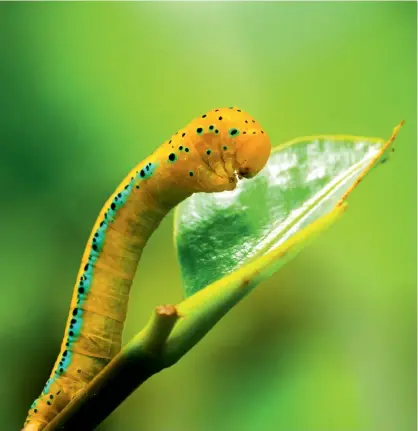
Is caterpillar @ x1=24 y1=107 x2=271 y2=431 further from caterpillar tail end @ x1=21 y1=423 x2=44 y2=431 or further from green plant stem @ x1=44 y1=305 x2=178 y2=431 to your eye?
green plant stem @ x1=44 y1=305 x2=178 y2=431

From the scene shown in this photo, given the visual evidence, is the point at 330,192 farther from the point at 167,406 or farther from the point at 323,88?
the point at 323,88

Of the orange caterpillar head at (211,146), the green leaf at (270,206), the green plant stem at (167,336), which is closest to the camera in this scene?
the green plant stem at (167,336)

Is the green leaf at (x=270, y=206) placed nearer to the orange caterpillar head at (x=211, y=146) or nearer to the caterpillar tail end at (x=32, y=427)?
the orange caterpillar head at (x=211, y=146)

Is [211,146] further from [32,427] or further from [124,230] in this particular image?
[32,427]

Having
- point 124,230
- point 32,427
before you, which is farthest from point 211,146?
point 32,427

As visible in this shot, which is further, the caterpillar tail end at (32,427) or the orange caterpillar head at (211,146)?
the orange caterpillar head at (211,146)

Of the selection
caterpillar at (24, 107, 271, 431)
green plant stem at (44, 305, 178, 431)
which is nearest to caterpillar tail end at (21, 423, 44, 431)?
caterpillar at (24, 107, 271, 431)

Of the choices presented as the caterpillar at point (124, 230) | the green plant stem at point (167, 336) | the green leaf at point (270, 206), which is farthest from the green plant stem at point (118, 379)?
the caterpillar at point (124, 230)
